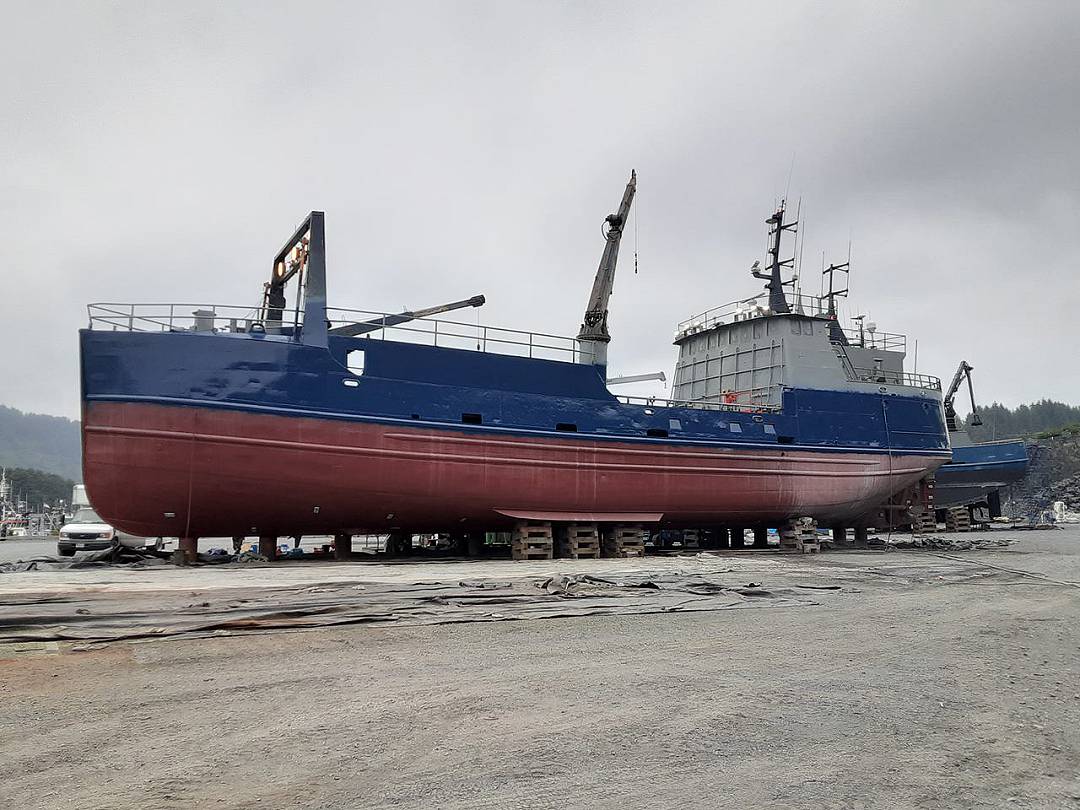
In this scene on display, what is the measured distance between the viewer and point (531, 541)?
16.1 meters

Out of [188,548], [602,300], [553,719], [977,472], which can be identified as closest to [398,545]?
[188,548]

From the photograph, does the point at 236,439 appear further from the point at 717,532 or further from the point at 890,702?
the point at 717,532

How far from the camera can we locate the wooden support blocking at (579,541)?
16750mm

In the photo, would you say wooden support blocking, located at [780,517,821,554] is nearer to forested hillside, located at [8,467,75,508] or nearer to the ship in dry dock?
the ship in dry dock

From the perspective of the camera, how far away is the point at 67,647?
5855mm

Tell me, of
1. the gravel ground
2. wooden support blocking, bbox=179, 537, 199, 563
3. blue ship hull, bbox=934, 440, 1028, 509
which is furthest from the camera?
blue ship hull, bbox=934, 440, 1028, 509

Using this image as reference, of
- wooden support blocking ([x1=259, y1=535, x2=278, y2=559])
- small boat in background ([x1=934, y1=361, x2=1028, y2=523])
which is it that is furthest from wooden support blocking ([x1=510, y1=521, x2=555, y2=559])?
small boat in background ([x1=934, y1=361, x2=1028, y2=523])

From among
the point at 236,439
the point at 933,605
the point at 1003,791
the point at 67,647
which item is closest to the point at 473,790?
the point at 1003,791

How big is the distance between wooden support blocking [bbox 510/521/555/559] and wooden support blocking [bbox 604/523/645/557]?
6.08ft

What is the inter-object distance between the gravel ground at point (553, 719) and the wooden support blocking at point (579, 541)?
9.47m

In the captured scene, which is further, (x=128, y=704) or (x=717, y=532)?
(x=717, y=532)

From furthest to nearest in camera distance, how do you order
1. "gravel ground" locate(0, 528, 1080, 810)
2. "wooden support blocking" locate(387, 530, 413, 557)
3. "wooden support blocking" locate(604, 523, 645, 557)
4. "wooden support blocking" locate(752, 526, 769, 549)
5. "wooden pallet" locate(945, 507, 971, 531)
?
"wooden pallet" locate(945, 507, 971, 531) < "wooden support blocking" locate(752, 526, 769, 549) < "wooden support blocking" locate(387, 530, 413, 557) < "wooden support blocking" locate(604, 523, 645, 557) < "gravel ground" locate(0, 528, 1080, 810)

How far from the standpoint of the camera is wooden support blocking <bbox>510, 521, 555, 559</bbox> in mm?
16062

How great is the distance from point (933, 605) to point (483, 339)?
1017 cm
